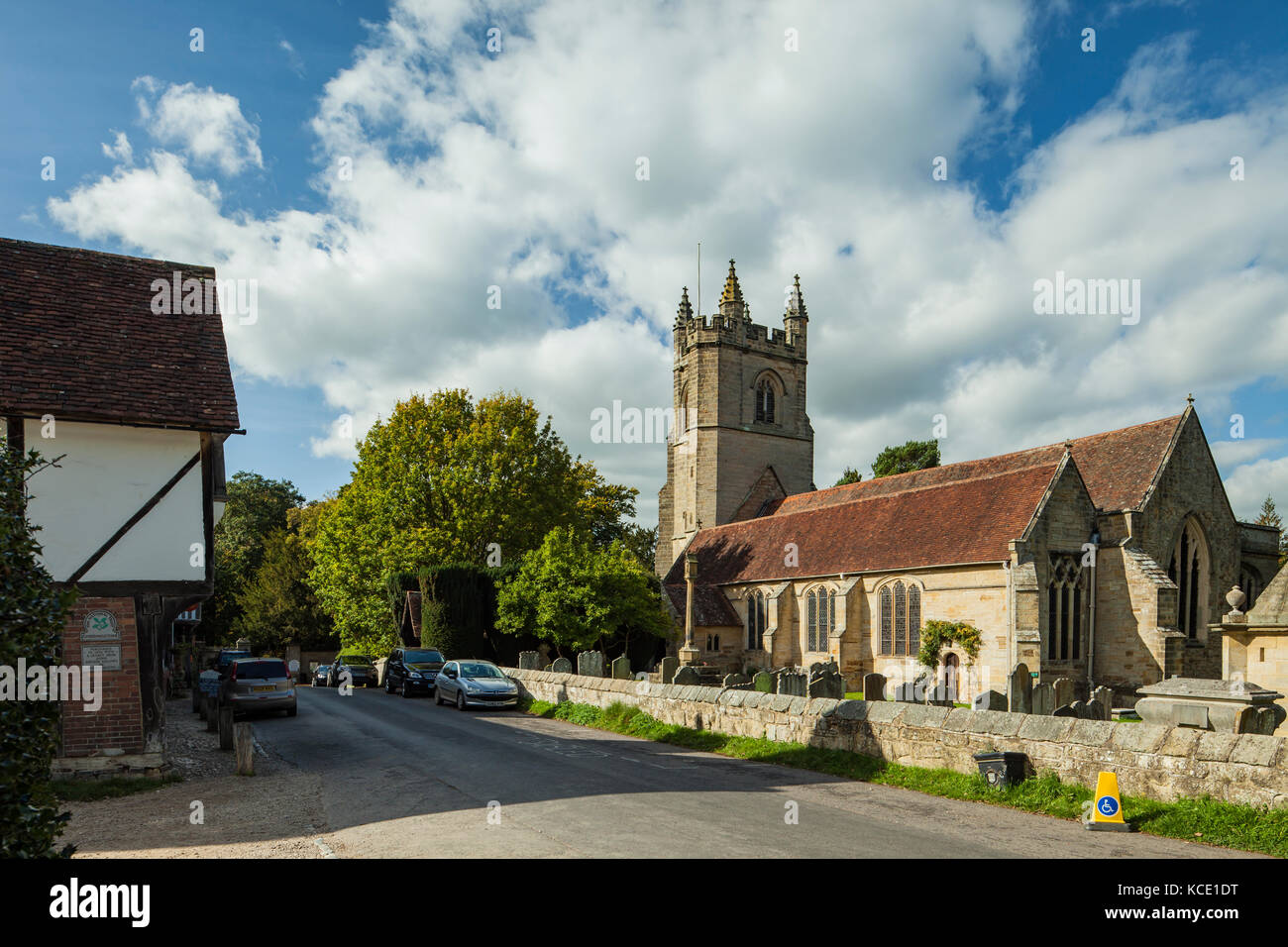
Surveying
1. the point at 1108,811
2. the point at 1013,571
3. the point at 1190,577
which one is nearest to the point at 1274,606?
the point at 1108,811

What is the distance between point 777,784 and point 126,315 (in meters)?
12.9

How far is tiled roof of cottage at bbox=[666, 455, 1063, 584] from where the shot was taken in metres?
28.5

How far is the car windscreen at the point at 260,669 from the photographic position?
20.2m

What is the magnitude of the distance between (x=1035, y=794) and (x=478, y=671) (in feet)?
54.4

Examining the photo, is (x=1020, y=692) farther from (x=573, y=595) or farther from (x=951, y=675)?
(x=573, y=595)

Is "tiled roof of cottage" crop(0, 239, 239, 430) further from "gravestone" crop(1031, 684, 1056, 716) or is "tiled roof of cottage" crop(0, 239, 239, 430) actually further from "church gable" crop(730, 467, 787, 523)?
"church gable" crop(730, 467, 787, 523)

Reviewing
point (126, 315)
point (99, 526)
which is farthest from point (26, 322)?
point (99, 526)

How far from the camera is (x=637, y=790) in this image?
10.4 meters

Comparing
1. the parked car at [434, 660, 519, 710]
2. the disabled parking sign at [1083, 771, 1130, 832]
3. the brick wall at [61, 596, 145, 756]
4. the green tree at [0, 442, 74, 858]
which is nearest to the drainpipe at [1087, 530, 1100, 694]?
the parked car at [434, 660, 519, 710]

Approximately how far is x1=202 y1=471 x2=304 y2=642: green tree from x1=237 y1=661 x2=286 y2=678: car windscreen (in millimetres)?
29107

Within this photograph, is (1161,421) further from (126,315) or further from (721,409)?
(126,315)

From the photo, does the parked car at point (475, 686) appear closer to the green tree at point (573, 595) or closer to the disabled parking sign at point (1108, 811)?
the green tree at point (573, 595)

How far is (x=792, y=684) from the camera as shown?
19.0 metres

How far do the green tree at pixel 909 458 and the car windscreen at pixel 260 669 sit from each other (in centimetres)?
4876
